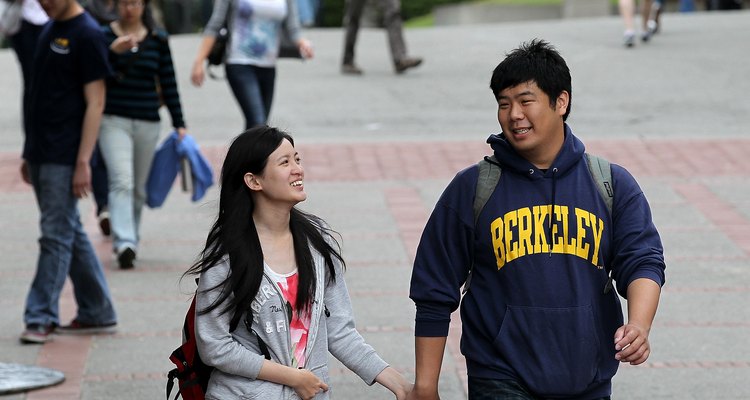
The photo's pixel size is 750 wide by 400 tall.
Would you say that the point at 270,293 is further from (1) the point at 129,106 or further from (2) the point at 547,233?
(1) the point at 129,106

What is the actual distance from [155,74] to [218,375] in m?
4.53

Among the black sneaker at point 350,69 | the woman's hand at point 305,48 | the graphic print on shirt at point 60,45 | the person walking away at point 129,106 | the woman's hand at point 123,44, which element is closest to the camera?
the graphic print on shirt at point 60,45

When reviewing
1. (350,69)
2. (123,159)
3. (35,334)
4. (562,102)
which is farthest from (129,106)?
(350,69)

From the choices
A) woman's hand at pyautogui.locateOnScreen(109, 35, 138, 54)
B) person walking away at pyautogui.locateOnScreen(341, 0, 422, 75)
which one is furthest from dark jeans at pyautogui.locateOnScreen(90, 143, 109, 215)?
person walking away at pyautogui.locateOnScreen(341, 0, 422, 75)

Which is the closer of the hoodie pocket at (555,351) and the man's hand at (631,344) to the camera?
the man's hand at (631,344)

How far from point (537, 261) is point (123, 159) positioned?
15.6ft

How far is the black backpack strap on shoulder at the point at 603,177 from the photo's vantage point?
154 inches

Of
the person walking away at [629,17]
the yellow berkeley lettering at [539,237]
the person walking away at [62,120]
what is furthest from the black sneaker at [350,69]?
the yellow berkeley lettering at [539,237]

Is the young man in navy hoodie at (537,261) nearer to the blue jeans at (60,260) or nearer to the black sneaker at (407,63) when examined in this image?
the blue jeans at (60,260)

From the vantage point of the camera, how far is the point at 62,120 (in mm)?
6566

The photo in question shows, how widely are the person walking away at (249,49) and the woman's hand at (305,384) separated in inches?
227

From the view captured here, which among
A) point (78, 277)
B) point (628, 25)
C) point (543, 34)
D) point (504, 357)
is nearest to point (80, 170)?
point (78, 277)

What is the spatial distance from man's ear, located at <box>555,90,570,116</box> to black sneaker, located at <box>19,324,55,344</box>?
12.0 ft

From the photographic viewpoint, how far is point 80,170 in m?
6.52
